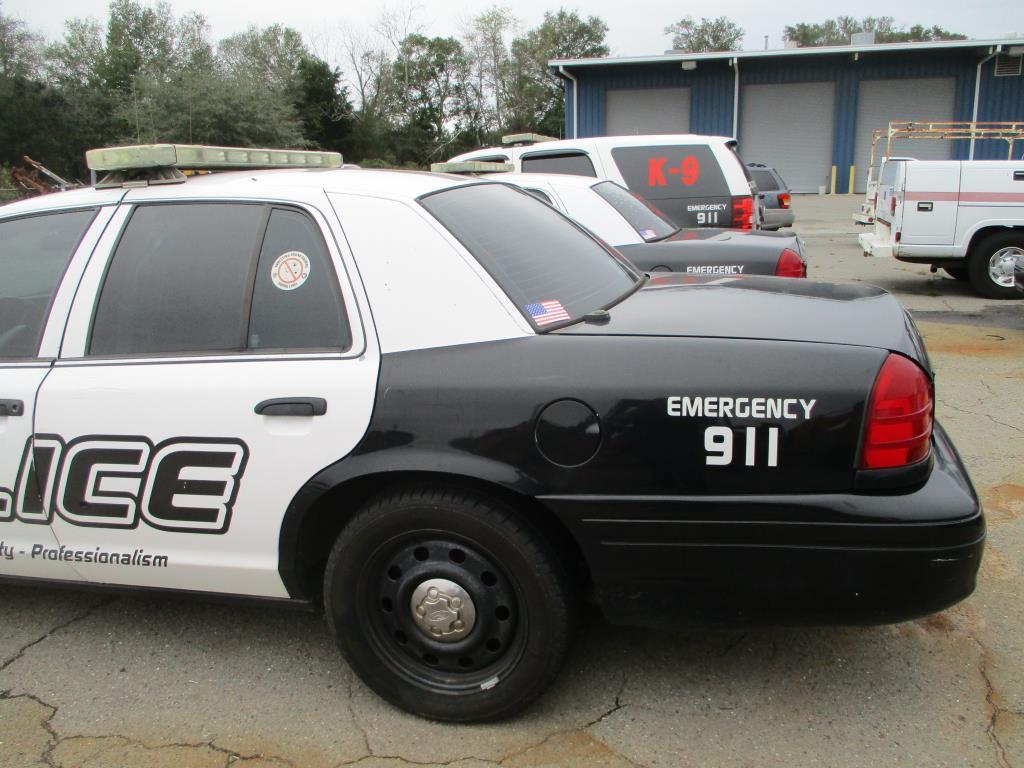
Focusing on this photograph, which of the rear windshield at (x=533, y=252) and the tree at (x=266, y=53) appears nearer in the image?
the rear windshield at (x=533, y=252)

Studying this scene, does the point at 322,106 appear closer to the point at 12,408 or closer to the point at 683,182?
the point at 683,182

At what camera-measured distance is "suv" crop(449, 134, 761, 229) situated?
383 inches

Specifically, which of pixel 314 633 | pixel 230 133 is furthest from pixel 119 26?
pixel 314 633

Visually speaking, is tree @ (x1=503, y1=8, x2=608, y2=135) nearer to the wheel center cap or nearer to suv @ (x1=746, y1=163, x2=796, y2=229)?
suv @ (x1=746, y1=163, x2=796, y2=229)

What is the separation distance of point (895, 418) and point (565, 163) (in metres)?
8.16

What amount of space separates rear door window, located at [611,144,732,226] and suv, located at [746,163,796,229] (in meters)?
7.15

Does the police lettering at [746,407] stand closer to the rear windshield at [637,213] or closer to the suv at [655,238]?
the suv at [655,238]

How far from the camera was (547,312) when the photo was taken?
107 inches

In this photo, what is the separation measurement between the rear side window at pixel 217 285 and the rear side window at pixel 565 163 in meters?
7.39

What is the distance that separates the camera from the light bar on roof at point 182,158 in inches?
122

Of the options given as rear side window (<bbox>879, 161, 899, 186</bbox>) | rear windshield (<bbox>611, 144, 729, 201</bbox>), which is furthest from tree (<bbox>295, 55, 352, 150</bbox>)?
rear windshield (<bbox>611, 144, 729, 201</bbox>)

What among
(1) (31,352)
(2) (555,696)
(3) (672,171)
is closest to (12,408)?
(1) (31,352)

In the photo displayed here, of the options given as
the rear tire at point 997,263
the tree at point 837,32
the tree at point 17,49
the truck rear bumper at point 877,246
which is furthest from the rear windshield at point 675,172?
the tree at point 837,32

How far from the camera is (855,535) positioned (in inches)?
93.5
